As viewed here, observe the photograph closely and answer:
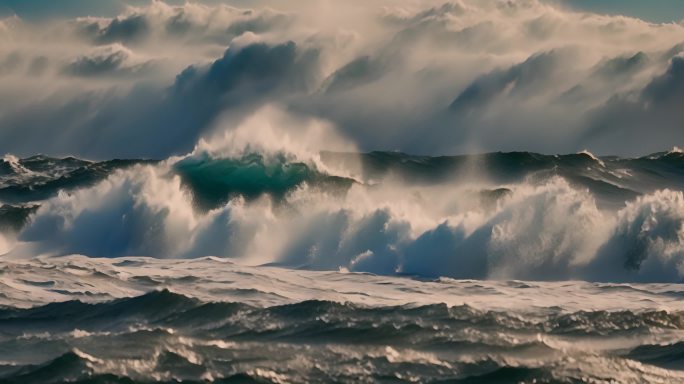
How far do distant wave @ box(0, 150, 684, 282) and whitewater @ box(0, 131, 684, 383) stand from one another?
7 centimetres

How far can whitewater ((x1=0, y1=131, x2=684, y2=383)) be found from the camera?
1216 cm

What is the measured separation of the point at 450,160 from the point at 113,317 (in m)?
27.6

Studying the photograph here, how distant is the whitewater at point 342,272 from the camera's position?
12156 mm

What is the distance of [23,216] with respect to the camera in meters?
30.7

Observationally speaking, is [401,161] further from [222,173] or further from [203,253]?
[203,253]

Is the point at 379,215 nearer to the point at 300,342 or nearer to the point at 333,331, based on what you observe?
the point at 333,331

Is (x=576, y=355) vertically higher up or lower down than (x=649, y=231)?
lower down

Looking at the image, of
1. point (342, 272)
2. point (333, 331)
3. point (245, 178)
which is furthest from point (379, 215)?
point (333, 331)

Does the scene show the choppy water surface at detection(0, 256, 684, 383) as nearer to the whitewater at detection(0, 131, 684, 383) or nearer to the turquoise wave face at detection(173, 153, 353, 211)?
the whitewater at detection(0, 131, 684, 383)

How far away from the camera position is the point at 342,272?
2128 cm

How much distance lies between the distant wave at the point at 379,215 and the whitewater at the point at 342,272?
0.07 meters

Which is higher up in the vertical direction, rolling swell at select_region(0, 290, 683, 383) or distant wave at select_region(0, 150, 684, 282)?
distant wave at select_region(0, 150, 684, 282)

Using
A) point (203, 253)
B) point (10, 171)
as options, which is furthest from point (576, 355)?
point (10, 171)

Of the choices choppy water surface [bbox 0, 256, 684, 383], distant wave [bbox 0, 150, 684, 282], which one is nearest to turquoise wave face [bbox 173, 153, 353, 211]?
distant wave [bbox 0, 150, 684, 282]
